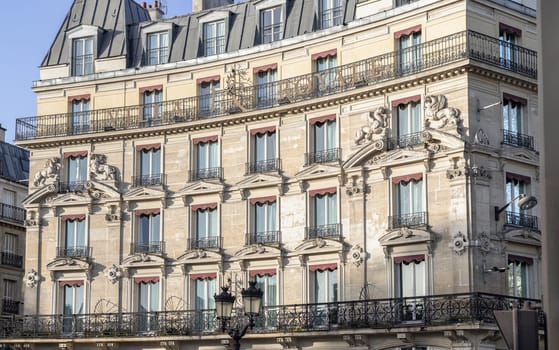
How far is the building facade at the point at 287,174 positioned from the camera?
111ft

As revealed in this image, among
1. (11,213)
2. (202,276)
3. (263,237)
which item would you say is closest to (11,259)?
(11,213)

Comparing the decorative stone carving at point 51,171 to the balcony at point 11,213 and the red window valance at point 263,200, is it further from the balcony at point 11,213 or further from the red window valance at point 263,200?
the balcony at point 11,213

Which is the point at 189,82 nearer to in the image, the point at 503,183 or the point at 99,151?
the point at 99,151

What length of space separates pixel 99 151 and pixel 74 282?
5.73 m

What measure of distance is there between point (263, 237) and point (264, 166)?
2863 mm

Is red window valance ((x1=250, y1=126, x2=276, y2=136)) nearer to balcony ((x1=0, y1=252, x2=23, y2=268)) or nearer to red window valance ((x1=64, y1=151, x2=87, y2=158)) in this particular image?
red window valance ((x1=64, y1=151, x2=87, y2=158))

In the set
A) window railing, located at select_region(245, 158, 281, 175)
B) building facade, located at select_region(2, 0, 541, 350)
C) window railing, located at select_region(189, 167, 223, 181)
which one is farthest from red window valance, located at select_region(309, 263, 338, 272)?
window railing, located at select_region(189, 167, 223, 181)

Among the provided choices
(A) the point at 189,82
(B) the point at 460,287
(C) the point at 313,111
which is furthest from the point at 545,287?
(A) the point at 189,82

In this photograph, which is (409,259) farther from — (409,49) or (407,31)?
(407,31)

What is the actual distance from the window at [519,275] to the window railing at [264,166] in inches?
392

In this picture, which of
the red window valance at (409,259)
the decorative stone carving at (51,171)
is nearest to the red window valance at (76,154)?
the decorative stone carving at (51,171)

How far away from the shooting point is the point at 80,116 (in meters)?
43.9

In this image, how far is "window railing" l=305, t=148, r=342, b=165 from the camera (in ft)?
123

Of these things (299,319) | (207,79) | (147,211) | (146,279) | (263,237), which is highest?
(207,79)
